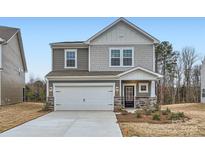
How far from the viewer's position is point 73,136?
966 centimetres

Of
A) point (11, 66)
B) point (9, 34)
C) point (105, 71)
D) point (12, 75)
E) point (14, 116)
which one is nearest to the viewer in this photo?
point (14, 116)

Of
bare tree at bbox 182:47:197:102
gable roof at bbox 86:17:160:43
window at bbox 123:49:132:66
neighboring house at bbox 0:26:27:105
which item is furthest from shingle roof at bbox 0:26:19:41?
bare tree at bbox 182:47:197:102

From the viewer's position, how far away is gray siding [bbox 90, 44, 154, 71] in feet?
72.0

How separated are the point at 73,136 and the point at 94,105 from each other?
11233mm

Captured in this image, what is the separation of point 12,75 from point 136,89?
1242 centimetres

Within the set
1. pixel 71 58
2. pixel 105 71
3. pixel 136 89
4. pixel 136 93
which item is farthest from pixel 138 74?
pixel 71 58

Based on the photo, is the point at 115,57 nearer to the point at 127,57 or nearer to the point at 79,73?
the point at 127,57

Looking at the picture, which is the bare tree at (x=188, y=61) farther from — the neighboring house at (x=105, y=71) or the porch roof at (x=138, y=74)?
the porch roof at (x=138, y=74)

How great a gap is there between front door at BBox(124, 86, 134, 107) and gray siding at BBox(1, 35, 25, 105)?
32.7 ft

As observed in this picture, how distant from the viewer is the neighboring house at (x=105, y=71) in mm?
20766

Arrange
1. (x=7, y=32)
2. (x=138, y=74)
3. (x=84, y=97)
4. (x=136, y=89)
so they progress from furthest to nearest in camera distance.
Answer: (x=7, y=32), (x=136, y=89), (x=84, y=97), (x=138, y=74)

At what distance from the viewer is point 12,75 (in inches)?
1085
